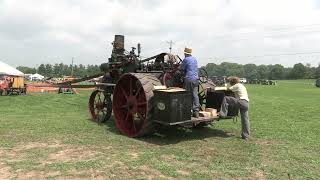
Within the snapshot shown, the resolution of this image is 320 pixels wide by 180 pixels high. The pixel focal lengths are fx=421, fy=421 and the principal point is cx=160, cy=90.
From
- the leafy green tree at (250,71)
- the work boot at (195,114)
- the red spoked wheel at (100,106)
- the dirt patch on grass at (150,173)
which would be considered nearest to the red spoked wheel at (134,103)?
the work boot at (195,114)

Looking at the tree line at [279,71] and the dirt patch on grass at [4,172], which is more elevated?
the tree line at [279,71]

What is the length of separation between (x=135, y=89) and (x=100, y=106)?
9.06 ft

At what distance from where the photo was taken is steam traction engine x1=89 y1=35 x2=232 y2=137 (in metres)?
9.59

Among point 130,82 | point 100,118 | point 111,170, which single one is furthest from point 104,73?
point 111,170

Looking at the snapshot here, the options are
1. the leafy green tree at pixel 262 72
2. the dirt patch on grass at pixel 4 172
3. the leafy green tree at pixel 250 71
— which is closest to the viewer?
the dirt patch on grass at pixel 4 172

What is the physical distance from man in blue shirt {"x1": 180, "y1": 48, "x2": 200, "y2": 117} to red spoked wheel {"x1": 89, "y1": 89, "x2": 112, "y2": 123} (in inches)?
140

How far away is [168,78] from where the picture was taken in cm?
1045

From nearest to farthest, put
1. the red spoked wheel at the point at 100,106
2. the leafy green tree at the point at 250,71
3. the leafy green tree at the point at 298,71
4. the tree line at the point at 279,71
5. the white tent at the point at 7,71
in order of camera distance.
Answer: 1. the red spoked wheel at the point at 100,106
2. the white tent at the point at 7,71
3. the leafy green tree at the point at 250,71
4. the tree line at the point at 279,71
5. the leafy green tree at the point at 298,71

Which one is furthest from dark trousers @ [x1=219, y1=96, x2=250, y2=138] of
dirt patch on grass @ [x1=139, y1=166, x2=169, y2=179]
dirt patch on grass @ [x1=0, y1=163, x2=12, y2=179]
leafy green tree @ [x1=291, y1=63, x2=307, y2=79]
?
leafy green tree @ [x1=291, y1=63, x2=307, y2=79]

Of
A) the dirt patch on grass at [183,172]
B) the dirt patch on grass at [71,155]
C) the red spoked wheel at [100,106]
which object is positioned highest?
the red spoked wheel at [100,106]

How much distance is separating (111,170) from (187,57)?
392 cm

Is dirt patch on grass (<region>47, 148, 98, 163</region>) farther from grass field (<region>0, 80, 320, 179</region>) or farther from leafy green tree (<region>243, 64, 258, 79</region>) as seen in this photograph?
leafy green tree (<region>243, 64, 258, 79</region>)

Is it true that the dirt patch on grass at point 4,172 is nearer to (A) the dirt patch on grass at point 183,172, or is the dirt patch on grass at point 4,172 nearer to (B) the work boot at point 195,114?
(A) the dirt patch on grass at point 183,172

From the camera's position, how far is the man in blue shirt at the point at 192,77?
31.8 ft
